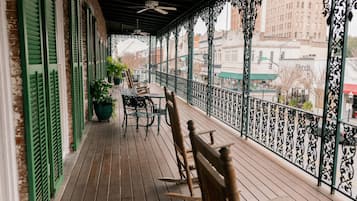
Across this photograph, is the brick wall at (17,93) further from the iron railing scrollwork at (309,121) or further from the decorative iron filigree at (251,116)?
Answer: the decorative iron filigree at (251,116)

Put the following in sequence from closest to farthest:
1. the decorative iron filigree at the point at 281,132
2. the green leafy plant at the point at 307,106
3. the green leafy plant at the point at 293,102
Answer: the green leafy plant at the point at 307,106 → the green leafy plant at the point at 293,102 → the decorative iron filigree at the point at 281,132

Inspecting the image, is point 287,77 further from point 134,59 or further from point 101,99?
point 134,59

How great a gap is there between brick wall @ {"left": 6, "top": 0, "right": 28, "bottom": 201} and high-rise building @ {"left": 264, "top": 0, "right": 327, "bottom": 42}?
118 inches

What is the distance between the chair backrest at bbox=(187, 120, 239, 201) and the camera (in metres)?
1.09

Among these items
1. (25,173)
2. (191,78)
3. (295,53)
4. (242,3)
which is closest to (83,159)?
(25,173)

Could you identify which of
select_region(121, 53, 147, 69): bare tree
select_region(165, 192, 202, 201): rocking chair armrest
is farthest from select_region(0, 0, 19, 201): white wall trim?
select_region(121, 53, 147, 69): bare tree

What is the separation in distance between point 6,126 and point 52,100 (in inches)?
33.0

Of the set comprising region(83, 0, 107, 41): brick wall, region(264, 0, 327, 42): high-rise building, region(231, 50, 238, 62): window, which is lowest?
region(231, 50, 238, 62): window

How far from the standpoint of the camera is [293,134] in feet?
12.5

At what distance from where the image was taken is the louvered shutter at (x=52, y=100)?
2359 mm

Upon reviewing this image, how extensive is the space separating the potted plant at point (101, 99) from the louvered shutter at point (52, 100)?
3.23 m

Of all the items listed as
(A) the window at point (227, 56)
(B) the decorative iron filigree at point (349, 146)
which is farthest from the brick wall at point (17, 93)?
(A) the window at point (227, 56)

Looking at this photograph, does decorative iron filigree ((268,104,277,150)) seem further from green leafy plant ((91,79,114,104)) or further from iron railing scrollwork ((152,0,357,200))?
green leafy plant ((91,79,114,104))

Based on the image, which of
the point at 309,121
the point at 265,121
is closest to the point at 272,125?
the point at 265,121
